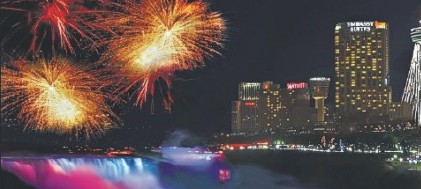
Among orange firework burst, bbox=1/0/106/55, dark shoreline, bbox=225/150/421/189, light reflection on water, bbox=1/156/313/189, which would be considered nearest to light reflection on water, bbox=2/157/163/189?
light reflection on water, bbox=1/156/313/189

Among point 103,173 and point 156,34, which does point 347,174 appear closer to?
point 103,173

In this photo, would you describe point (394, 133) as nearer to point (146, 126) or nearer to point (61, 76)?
point (146, 126)

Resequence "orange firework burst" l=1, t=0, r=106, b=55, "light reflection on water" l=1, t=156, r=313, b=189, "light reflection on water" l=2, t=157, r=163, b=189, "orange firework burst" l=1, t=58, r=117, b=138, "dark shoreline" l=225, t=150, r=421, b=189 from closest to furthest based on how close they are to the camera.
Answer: "orange firework burst" l=1, t=0, r=106, b=55
"orange firework burst" l=1, t=58, r=117, b=138
"light reflection on water" l=2, t=157, r=163, b=189
"light reflection on water" l=1, t=156, r=313, b=189
"dark shoreline" l=225, t=150, r=421, b=189

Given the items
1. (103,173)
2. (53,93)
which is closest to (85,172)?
(103,173)

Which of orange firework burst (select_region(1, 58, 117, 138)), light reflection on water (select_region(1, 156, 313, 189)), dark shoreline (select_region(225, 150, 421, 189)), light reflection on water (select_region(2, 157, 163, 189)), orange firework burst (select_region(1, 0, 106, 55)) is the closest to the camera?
orange firework burst (select_region(1, 0, 106, 55))

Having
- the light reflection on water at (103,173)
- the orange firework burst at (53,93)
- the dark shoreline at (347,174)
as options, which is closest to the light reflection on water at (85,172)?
the light reflection on water at (103,173)

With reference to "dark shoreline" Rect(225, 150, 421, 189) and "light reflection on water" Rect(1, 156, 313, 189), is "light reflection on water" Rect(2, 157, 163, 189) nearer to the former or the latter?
"light reflection on water" Rect(1, 156, 313, 189)
